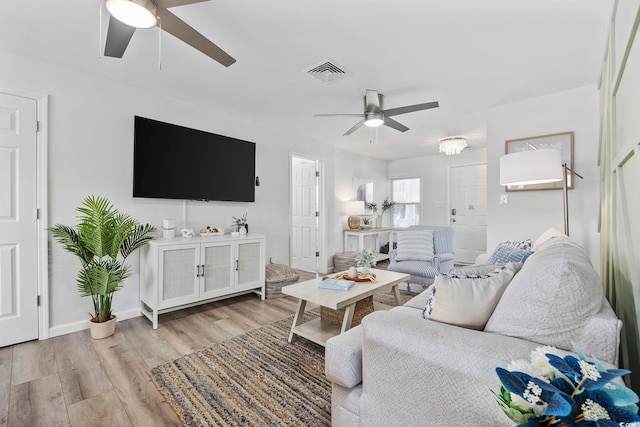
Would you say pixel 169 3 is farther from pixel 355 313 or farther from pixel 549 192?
pixel 549 192

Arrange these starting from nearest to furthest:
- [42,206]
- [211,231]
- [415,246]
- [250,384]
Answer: [250,384] < [42,206] < [211,231] < [415,246]

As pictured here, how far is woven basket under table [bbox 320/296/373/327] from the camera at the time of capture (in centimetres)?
230

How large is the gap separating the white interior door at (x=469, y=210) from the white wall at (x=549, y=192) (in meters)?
2.41

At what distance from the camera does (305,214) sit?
5297mm

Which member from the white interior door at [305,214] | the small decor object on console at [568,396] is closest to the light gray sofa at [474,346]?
the small decor object on console at [568,396]

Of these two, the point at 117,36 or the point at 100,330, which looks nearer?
the point at 117,36

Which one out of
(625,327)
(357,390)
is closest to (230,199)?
(357,390)

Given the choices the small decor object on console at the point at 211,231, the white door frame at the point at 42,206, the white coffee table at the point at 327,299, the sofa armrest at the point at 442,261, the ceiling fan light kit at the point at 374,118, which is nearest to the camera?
the white coffee table at the point at 327,299

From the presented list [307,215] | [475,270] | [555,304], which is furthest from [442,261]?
[555,304]

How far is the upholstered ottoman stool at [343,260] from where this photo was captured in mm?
4844

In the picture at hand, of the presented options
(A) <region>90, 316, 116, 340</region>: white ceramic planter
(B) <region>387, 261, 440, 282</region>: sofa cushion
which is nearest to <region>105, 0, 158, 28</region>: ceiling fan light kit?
(A) <region>90, 316, 116, 340</region>: white ceramic planter

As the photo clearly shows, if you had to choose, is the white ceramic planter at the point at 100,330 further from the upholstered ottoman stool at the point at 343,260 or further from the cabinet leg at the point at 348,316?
the upholstered ottoman stool at the point at 343,260

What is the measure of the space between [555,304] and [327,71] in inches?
92.1

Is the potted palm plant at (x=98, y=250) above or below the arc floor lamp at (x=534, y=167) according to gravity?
below
